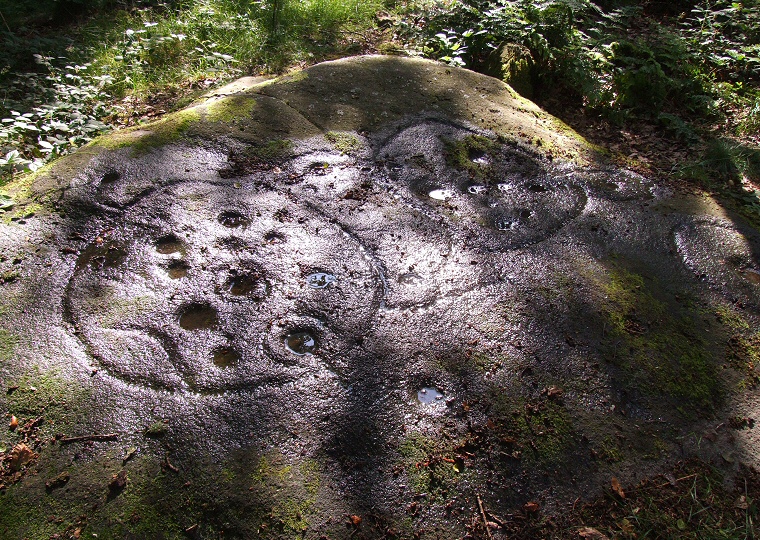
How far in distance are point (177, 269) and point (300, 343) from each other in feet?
2.89

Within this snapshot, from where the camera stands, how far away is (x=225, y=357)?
7.89 feet

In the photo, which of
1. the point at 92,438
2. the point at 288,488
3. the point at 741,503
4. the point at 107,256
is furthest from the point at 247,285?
the point at 741,503

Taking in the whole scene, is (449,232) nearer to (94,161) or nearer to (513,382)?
(513,382)

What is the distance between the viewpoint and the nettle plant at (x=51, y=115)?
4336 millimetres

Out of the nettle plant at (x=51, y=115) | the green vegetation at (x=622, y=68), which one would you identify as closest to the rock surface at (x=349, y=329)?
the nettle plant at (x=51, y=115)

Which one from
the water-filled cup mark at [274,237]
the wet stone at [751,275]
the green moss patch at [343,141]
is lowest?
the water-filled cup mark at [274,237]

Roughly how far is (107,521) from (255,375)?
78 cm

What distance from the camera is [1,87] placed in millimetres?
5438

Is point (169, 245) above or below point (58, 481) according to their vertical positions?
above

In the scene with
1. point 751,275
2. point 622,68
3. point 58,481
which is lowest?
point 58,481

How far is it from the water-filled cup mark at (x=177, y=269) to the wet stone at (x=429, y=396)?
146 centimetres

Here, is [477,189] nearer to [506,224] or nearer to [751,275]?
[506,224]

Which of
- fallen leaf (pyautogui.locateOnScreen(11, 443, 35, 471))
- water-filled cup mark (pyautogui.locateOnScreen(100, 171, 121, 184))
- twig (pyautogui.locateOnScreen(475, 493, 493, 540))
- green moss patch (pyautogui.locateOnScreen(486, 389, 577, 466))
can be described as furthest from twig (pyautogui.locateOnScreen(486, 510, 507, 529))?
water-filled cup mark (pyautogui.locateOnScreen(100, 171, 121, 184))

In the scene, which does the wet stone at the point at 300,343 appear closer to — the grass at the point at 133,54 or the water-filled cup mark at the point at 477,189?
the water-filled cup mark at the point at 477,189
